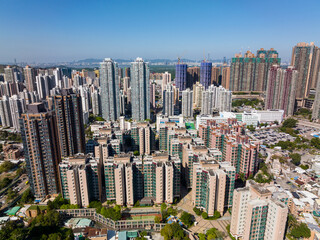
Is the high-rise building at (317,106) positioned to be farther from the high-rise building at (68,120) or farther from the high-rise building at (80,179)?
the high-rise building at (80,179)

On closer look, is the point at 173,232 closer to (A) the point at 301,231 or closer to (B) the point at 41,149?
(A) the point at 301,231

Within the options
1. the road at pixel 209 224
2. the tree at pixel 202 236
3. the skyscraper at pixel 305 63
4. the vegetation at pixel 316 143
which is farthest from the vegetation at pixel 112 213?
the skyscraper at pixel 305 63

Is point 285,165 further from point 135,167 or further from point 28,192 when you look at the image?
point 28,192

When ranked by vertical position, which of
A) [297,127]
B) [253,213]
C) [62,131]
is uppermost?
[62,131]

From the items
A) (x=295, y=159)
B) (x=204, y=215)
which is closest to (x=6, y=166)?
(x=204, y=215)

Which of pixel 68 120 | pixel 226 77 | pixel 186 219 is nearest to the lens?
pixel 186 219

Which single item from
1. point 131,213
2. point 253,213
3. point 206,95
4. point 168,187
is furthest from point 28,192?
point 206,95
